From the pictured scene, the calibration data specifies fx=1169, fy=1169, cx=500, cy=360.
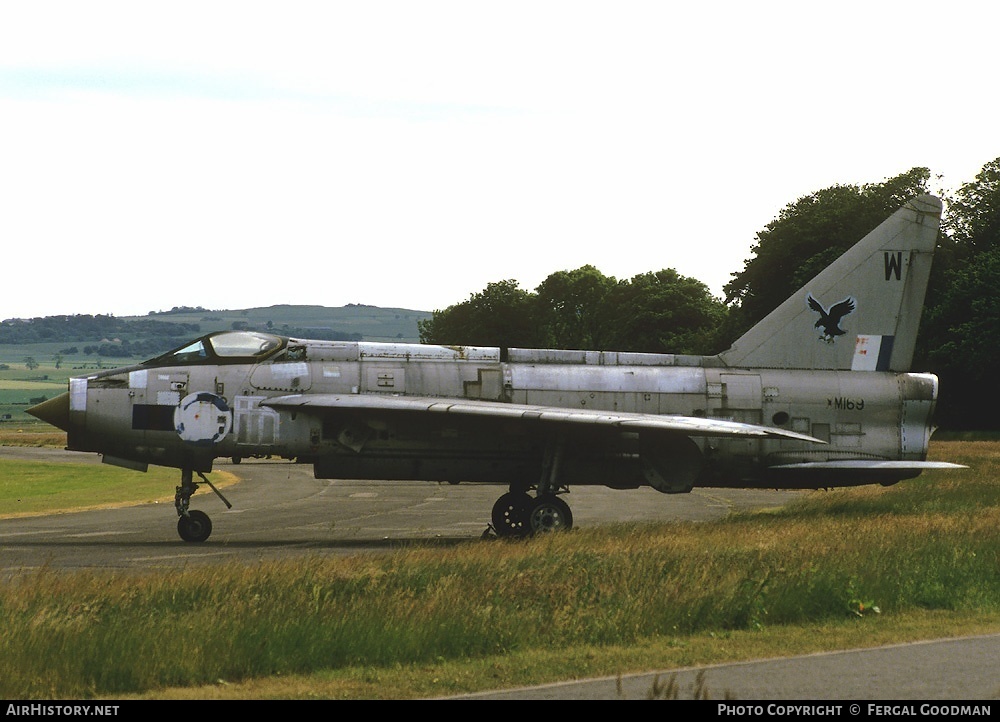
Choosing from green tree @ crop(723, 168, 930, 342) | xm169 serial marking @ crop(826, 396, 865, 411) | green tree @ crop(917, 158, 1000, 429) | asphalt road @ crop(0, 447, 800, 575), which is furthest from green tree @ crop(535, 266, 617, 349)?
xm169 serial marking @ crop(826, 396, 865, 411)

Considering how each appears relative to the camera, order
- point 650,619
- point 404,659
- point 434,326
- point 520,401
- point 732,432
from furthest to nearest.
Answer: point 434,326, point 520,401, point 732,432, point 650,619, point 404,659

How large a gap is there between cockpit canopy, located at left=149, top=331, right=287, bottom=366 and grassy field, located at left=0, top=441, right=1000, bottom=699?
6.61 meters

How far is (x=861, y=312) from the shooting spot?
76.5 ft

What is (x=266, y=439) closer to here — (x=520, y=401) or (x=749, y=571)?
(x=520, y=401)

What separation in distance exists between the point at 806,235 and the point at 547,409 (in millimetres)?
54989

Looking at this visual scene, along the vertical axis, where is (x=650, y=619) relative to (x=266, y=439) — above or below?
below

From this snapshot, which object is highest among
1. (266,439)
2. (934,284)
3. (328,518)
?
(934,284)

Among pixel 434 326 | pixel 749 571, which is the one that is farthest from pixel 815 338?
pixel 434 326

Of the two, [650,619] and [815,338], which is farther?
[815,338]

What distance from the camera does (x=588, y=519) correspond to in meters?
25.8

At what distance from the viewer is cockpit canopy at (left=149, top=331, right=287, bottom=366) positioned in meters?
21.0

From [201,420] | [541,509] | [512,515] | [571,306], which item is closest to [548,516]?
[541,509]

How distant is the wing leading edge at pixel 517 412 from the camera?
19297 mm

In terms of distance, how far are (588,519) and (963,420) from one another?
49.3 m
